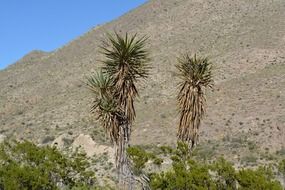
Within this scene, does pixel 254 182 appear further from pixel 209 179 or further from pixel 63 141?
pixel 63 141

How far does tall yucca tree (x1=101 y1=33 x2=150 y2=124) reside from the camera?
16.3m

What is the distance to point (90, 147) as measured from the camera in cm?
3897

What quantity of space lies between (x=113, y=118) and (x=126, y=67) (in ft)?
5.43

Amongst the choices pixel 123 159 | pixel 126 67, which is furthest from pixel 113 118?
pixel 126 67

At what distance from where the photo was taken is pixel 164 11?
7656 centimetres

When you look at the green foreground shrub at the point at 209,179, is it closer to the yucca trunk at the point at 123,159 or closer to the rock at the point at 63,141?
the yucca trunk at the point at 123,159

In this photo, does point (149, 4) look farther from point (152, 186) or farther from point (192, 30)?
point (152, 186)

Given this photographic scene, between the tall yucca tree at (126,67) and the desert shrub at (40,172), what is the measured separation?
11.0ft

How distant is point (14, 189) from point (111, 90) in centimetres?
459

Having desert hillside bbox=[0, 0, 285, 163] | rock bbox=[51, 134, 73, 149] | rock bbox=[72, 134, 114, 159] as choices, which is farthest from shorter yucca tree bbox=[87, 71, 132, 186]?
rock bbox=[51, 134, 73, 149]

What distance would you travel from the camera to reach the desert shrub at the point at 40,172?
1777 cm

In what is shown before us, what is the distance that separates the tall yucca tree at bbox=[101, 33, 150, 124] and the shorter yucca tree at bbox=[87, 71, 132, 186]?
0.22 m

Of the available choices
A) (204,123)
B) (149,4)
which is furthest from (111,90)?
(149,4)

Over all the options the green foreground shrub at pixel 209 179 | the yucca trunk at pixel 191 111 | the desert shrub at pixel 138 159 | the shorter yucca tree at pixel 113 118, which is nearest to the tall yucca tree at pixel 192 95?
the yucca trunk at pixel 191 111
